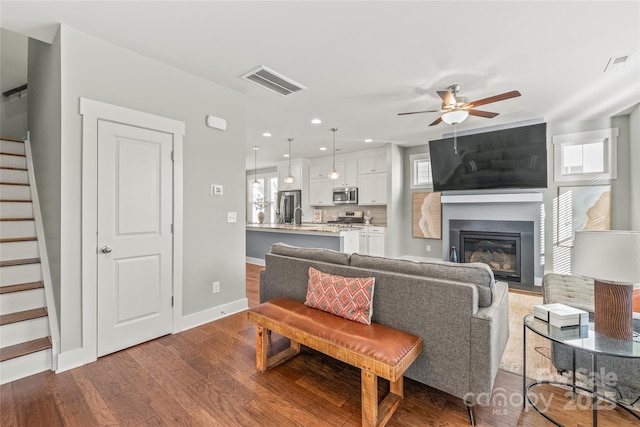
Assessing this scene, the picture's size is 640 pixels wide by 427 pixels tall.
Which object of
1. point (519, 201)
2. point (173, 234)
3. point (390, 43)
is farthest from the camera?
point (519, 201)

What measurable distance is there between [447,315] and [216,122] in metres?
3.00

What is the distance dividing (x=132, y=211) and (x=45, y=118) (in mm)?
1240

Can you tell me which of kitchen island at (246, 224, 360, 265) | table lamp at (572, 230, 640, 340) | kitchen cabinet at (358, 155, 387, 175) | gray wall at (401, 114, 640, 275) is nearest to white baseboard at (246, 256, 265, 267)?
kitchen island at (246, 224, 360, 265)

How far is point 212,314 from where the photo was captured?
3.23 meters

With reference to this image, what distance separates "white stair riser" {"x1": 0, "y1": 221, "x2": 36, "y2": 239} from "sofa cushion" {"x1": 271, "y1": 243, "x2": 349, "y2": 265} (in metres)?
2.47

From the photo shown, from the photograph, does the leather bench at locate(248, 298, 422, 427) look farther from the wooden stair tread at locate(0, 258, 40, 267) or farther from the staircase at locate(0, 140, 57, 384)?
the wooden stair tread at locate(0, 258, 40, 267)

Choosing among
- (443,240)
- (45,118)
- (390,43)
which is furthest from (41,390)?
(443,240)

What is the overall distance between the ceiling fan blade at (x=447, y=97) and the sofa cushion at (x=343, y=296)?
227 centimetres

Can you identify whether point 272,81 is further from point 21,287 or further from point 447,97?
point 21,287

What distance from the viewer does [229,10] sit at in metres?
2.08

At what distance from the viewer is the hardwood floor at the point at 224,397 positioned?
5.58 feet

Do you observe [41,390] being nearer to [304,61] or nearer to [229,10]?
[229,10]

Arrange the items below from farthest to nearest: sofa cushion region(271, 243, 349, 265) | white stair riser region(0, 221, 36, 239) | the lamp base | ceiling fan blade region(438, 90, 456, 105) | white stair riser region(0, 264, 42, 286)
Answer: ceiling fan blade region(438, 90, 456, 105) → white stair riser region(0, 221, 36, 239) → white stair riser region(0, 264, 42, 286) → sofa cushion region(271, 243, 349, 265) → the lamp base

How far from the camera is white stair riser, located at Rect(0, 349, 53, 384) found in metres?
2.06
